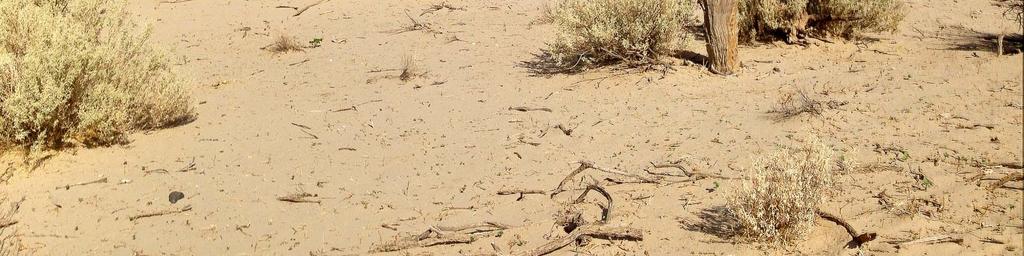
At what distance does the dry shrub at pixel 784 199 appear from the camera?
450cm

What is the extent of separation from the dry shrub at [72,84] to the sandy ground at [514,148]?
18cm

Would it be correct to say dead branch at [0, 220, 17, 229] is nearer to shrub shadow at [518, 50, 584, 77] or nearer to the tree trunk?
shrub shadow at [518, 50, 584, 77]

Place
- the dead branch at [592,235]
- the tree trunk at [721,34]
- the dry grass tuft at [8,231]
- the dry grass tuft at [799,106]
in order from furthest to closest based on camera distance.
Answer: the tree trunk at [721,34]
the dry grass tuft at [799,106]
the dry grass tuft at [8,231]
the dead branch at [592,235]

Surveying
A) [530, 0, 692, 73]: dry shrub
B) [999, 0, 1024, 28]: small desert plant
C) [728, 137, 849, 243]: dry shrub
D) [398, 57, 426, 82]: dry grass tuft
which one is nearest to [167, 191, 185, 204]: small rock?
[398, 57, 426, 82]: dry grass tuft

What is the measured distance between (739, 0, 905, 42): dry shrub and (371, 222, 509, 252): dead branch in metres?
4.62

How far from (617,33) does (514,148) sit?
2.22 metres

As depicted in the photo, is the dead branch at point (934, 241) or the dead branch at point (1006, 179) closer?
the dead branch at point (934, 241)

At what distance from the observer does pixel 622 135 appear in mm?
6707

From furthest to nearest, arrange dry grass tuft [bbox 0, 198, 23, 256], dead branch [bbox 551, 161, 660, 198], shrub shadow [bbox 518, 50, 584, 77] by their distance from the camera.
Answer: shrub shadow [bbox 518, 50, 584, 77] < dead branch [bbox 551, 161, 660, 198] < dry grass tuft [bbox 0, 198, 23, 256]

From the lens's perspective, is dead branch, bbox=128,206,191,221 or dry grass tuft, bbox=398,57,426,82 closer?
dead branch, bbox=128,206,191,221

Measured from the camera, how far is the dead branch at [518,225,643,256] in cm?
473

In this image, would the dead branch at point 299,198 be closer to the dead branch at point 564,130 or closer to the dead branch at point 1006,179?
the dead branch at point 564,130

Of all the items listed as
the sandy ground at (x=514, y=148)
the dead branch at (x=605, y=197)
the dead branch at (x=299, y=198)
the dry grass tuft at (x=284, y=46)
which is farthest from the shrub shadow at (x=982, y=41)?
the dry grass tuft at (x=284, y=46)

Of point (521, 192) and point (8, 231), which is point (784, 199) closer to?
point (521, 192)
